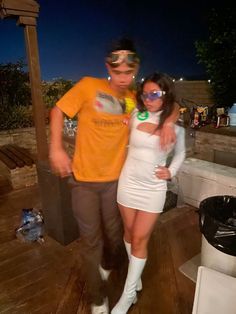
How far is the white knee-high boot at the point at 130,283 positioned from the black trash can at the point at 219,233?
0.64 m

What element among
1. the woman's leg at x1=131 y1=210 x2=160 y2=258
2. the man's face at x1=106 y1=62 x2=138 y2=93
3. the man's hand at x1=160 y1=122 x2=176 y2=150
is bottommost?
the woman's leg at x1=131 y1=210 x2=160 y2=258

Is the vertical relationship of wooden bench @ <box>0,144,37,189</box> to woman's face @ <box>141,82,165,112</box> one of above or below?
below

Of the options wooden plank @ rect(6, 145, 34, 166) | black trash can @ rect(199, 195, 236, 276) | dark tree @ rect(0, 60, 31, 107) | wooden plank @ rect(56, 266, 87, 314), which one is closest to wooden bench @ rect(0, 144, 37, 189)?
wooden plank @ rect(6, 145, 34, 166)

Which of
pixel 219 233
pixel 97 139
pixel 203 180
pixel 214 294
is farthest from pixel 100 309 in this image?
pixel 203 180

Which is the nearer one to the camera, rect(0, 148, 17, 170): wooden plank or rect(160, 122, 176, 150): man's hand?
rect(160, 122, 176, 150): man's hand

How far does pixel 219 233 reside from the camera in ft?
7.09

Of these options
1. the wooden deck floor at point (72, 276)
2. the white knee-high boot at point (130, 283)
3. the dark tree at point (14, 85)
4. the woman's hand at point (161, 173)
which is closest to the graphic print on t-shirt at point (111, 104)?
the woman's hand at point (161, 173)

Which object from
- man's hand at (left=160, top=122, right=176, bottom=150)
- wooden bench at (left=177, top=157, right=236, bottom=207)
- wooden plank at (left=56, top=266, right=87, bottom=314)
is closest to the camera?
man's hand at (left=160, top=122, right=176, bottom=150)

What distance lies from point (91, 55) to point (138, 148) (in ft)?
29.7

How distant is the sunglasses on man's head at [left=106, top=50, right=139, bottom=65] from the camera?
5.79 feet

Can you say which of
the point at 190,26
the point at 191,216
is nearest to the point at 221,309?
the point at 191,216

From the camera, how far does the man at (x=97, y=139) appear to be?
1768 millimetres

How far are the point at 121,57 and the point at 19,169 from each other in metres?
3.61

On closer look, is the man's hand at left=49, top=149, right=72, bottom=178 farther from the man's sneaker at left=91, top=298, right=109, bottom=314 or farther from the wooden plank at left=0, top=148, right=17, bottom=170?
the wooden plank at left=0, top=148, right=17, bottom=170
